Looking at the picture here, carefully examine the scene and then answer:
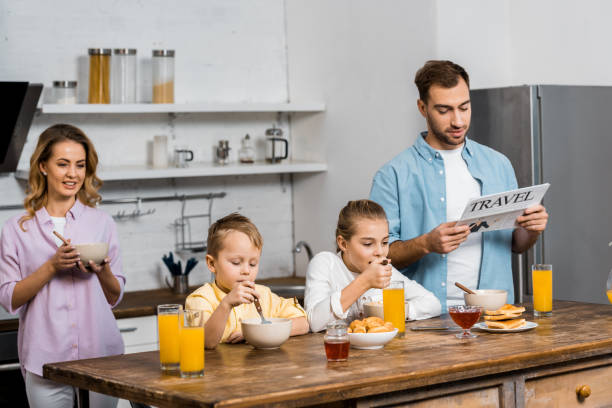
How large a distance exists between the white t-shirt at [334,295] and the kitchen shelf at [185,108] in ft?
6.39

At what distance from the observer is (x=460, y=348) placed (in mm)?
2307

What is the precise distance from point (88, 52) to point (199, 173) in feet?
2.71

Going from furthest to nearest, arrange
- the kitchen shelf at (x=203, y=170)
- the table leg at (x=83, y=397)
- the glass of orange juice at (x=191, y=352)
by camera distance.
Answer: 1. the kitchen shelf at (x=203, y=170)
2. the table leg at (x=83, y=397)
3. the glass of orange juice at (x=191, y=352)

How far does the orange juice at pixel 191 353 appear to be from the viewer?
2.03 m

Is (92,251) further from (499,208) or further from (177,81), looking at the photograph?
(177,81)

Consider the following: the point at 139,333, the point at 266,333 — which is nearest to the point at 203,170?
the point at 139,333

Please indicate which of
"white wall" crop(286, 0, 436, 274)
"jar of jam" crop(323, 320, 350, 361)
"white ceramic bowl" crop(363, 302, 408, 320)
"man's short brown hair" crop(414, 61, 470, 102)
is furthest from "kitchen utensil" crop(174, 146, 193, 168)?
"jar of jam" crop(323, 320, 350, 361)

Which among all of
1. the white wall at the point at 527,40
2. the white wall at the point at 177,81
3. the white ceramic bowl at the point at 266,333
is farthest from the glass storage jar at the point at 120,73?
the white ceramic bowl at the point at 266,333

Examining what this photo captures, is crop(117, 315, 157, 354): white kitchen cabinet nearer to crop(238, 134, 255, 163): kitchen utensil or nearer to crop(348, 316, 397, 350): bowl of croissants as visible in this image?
crop(238, 134, 255, 163): kitchen utensil

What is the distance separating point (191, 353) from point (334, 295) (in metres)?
0.65

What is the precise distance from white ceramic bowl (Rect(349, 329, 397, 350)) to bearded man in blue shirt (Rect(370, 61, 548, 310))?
700mm

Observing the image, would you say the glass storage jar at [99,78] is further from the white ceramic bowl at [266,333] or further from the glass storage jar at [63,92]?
the white ceramic bowl at [266,333]

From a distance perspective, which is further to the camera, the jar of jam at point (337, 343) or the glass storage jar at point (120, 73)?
the glass storage jar at point (120, 73)

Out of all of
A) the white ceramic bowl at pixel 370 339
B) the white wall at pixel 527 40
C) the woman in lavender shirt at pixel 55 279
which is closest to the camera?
the white ceramic bowl at pixel 370 339
